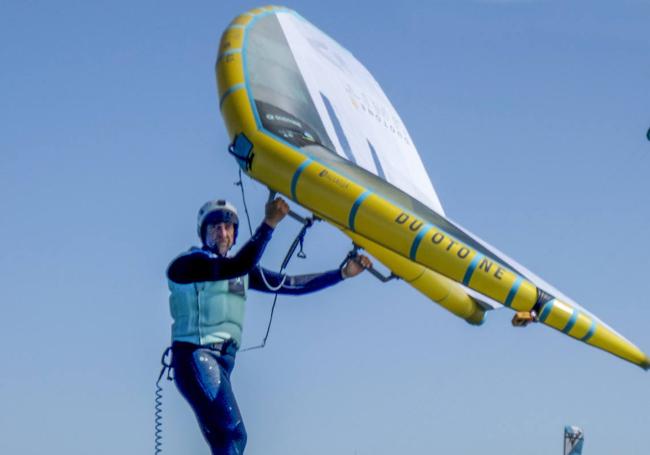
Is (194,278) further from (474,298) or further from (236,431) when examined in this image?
(474,298)

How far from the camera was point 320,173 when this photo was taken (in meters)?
10.0

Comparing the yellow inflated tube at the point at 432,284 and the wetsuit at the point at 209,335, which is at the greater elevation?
the yellow inflated tube at the point at 432,284

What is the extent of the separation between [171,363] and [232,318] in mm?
765

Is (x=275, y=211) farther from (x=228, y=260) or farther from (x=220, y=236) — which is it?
(x=220, y=236)

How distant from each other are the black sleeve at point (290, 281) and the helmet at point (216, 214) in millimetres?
790

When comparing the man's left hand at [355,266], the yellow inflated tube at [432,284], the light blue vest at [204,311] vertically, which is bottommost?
the light blue vest at [204,311]

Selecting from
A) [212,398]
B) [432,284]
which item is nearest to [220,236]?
[212,398]

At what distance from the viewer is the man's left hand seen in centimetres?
1170

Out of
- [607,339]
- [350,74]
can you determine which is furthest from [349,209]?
[350,74]

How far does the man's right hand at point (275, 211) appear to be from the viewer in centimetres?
970

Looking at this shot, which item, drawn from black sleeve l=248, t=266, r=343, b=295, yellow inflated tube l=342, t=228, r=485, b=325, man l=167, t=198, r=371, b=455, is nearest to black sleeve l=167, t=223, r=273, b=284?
man l=167, t=198, r=371, b=455

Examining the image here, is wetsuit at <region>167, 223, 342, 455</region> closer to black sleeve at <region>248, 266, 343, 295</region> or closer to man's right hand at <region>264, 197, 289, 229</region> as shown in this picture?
man's right hand at <region>264, 197, 289, 229</region>

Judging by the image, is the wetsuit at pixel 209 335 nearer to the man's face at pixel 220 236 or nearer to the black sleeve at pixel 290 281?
the man's face at pixel 220 236

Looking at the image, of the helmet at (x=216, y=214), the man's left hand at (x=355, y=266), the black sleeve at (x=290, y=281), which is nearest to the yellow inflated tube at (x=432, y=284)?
the man's left hand at (x=355, y=266)
